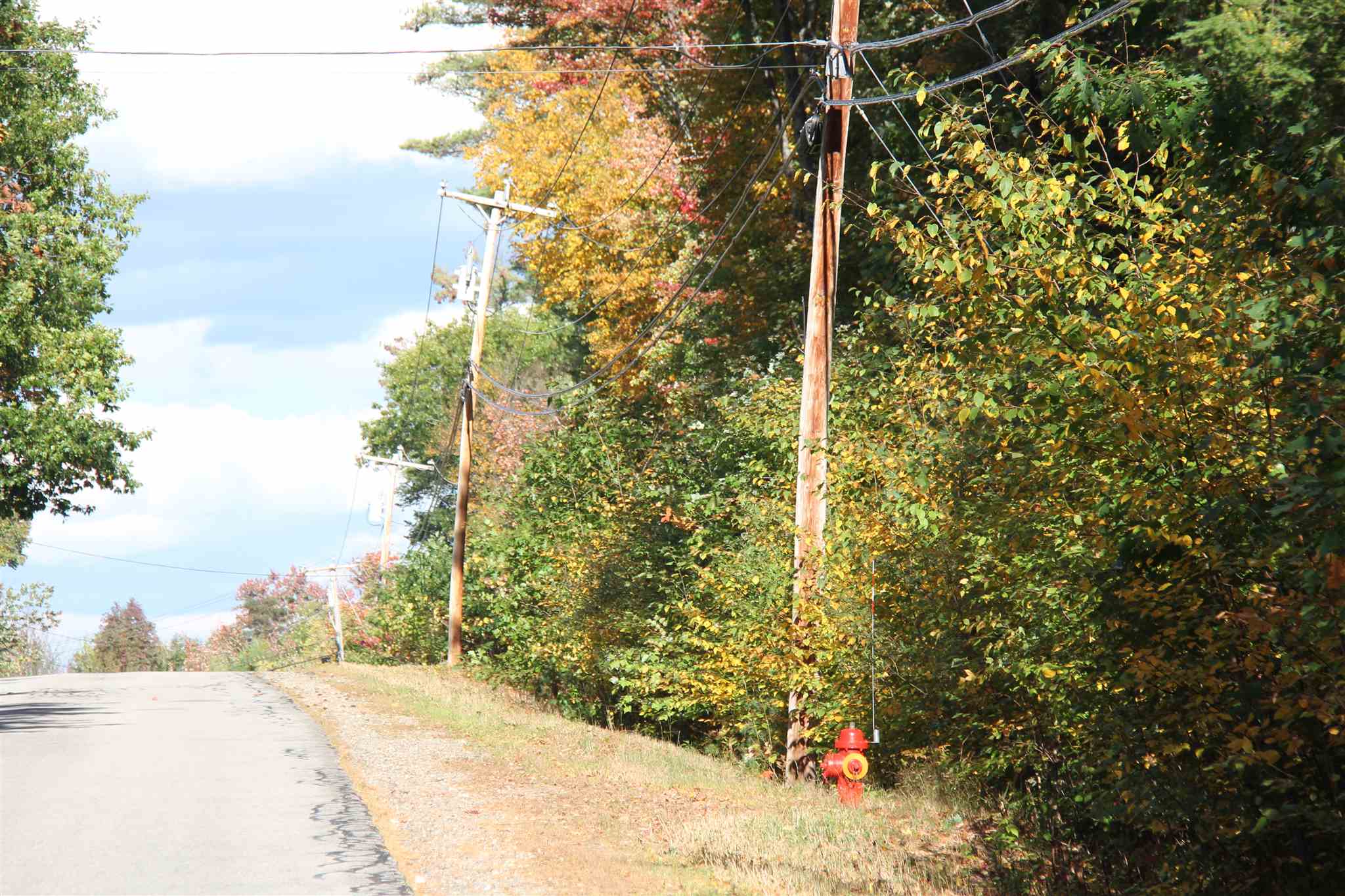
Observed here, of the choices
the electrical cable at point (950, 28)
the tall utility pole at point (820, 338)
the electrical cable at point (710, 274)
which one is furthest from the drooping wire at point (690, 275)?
the electrical cable at point (950, 28)

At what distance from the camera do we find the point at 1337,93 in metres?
5.18

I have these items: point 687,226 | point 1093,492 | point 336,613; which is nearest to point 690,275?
point 1093,492

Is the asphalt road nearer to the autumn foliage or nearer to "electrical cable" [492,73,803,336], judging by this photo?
the autumn foliage

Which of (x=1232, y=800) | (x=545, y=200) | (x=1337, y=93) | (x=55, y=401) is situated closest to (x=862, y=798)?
(x=1232, y=800)

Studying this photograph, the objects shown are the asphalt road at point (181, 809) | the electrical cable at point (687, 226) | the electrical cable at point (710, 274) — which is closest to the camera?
the asphalt road at point (181, 809)

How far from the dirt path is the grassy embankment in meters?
Answer: 0.10

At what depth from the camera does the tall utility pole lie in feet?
42.5

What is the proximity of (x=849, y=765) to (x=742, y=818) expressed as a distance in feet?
4.02

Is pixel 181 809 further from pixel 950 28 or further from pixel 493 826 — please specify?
pixel 950 28

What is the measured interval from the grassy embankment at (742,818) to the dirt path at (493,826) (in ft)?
0.32

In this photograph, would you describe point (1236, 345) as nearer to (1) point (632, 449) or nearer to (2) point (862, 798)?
(2) point (862, 798)

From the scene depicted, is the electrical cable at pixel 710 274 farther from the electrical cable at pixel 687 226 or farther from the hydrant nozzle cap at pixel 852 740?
the hydrant nozzle cap at pixel 852 740

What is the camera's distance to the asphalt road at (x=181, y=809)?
827 centimetres

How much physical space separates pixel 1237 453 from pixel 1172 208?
3.08m
